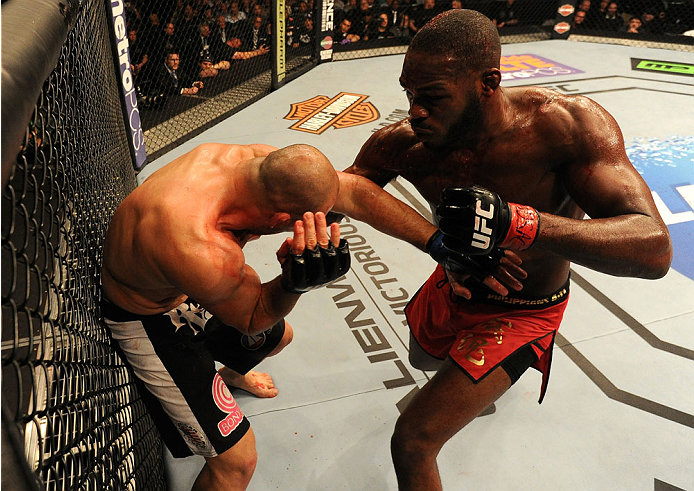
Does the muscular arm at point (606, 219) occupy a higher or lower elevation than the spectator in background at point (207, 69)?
higher

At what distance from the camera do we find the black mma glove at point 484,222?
4.69 ft

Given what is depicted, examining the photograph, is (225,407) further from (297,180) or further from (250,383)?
(297,180)

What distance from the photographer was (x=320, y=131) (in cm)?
485

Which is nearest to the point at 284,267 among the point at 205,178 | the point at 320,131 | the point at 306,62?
the point at 205,178

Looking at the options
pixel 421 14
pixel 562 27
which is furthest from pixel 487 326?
pixel 562 27

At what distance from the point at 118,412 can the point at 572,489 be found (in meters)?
1.57

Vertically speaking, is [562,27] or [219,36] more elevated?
[219,36]

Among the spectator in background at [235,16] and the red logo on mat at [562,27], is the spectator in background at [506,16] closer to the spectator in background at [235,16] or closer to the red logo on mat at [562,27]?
the red logo on mat at [562,27]

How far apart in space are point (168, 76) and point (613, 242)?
4595 millimetres

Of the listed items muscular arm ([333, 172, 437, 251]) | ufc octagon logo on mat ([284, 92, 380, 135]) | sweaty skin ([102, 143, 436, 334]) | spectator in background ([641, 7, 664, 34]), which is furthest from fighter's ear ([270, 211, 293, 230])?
spectator in background ([641, 7, 664, 34])

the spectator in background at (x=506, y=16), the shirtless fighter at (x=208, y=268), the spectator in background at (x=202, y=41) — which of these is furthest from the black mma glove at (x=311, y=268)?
the spectator in background at (x=506, y=16)

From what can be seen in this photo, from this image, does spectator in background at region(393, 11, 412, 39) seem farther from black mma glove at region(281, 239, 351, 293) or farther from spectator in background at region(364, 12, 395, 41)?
black mma glove at region(281, 239, 351, 293)

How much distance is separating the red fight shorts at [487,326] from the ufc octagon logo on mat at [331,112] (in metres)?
3.14

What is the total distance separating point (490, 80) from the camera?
1.63m
